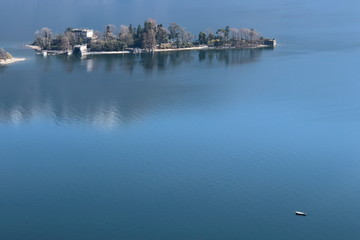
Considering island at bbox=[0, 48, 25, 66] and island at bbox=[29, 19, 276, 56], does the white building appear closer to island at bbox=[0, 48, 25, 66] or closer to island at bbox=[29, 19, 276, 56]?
island at bbox=[29, 19, 276, 56]

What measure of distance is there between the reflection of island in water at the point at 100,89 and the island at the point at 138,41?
8.94 ft

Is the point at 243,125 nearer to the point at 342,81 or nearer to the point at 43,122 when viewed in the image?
the point at 43,122

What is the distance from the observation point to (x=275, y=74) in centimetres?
3762

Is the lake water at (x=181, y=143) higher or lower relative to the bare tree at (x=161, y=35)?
lower

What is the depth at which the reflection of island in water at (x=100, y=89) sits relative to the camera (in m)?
26.8

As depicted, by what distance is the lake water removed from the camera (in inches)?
637

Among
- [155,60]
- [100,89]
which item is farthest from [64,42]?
[100,89]

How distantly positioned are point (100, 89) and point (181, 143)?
11.3 meters

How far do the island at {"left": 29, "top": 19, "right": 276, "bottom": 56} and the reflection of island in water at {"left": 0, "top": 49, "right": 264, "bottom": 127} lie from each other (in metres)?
2.72

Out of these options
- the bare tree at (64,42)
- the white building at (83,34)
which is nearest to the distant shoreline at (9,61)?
the bare tree at (64,42)

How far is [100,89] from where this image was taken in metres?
32.2

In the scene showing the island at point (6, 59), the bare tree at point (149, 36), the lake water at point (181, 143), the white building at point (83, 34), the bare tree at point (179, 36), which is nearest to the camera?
the lake water at point (181, 143)

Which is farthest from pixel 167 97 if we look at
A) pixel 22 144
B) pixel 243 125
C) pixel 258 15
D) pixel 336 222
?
pixel 258 15

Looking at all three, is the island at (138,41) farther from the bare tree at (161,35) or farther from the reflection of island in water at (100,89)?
the reflection of island in water at (100,89)
